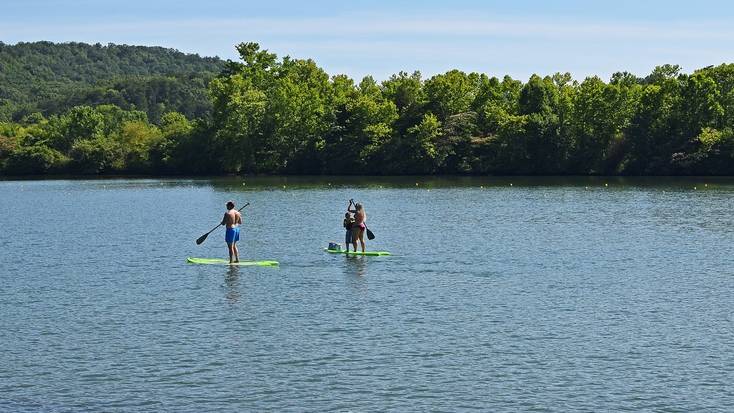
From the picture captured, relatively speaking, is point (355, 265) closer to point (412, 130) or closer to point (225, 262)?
point (225, 262)

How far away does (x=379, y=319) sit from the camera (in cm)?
2842

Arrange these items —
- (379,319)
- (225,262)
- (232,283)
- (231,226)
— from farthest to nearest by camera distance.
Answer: (225,262), (231,226), (232,283), (379,319)

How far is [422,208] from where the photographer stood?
73.1m

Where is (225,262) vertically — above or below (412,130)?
below

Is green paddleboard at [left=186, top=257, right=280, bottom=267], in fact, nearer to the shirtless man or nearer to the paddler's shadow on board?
the paddler's shadow on board

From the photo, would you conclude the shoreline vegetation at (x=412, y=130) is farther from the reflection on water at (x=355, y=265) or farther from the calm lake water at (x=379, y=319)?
the reflection on water at (x=355, y=265)

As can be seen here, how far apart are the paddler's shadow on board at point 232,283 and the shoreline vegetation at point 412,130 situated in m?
90.2

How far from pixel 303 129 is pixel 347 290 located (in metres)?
113

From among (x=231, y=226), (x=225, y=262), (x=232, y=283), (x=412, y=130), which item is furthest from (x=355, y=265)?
(x=412, y=130)

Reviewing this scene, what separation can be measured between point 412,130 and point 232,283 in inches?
4006

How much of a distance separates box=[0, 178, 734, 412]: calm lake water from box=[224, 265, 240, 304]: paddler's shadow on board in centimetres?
9

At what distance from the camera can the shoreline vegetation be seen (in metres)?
123

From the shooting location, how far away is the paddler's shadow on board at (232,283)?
3266 centimetres

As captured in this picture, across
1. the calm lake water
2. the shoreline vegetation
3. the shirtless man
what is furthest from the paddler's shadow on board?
the shoreline vegetation
